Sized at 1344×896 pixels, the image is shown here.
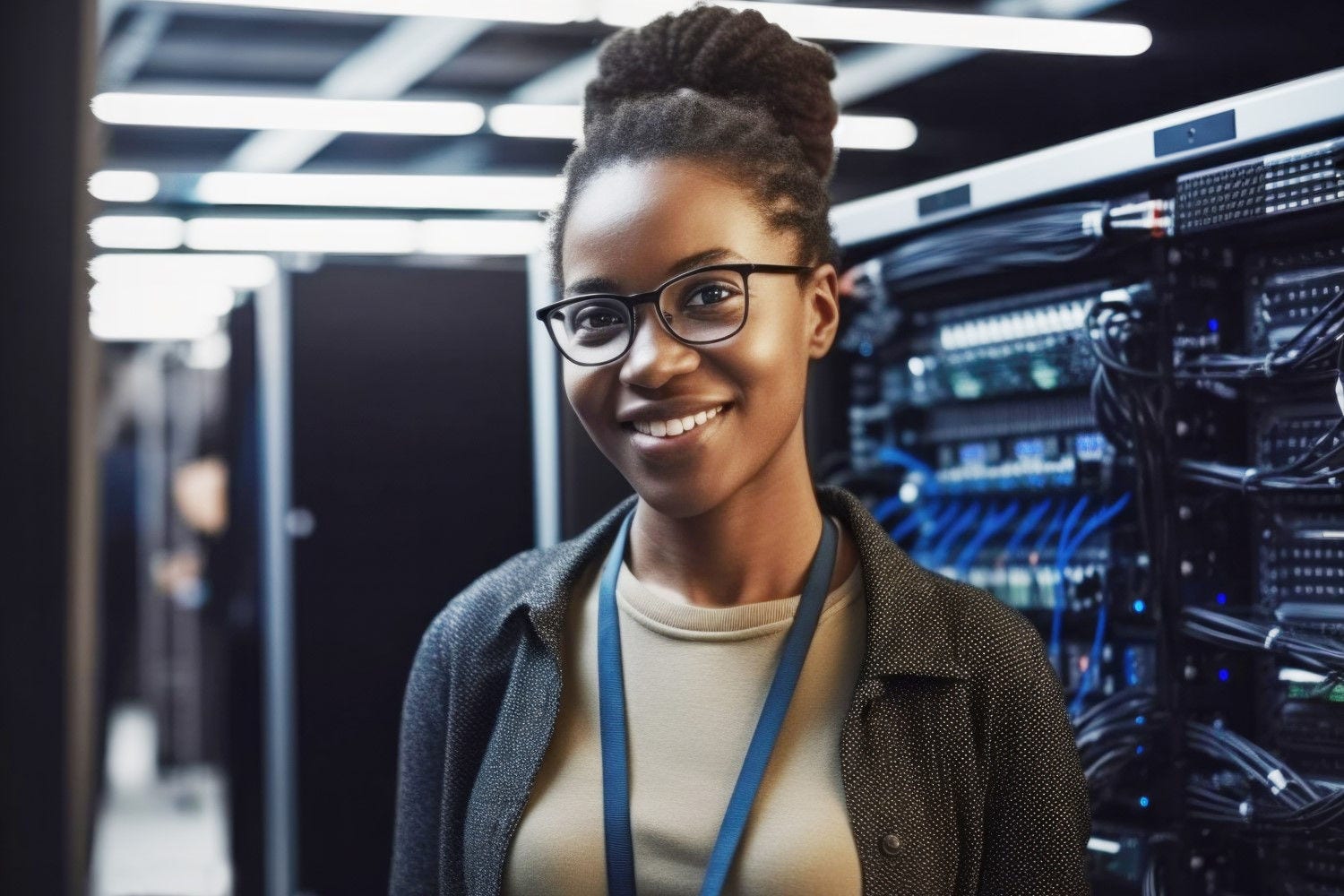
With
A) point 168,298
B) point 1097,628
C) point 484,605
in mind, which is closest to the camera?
point 484,605

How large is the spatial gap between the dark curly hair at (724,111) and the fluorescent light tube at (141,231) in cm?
717

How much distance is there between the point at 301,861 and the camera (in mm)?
2564

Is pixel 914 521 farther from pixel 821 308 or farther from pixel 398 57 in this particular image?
pixel 398 57

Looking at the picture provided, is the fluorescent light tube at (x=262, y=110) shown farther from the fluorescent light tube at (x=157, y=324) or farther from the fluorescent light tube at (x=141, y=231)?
the fluorescent light tube at (x=157, y=324)

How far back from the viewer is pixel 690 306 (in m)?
1.21

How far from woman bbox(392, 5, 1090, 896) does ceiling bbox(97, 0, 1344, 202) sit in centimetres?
447

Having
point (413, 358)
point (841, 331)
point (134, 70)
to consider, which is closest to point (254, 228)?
point (134, 70)

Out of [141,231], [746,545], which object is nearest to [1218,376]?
[746,545]

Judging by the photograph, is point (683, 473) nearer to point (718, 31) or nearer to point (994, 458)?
point (718, 31)

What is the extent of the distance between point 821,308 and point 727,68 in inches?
10.0

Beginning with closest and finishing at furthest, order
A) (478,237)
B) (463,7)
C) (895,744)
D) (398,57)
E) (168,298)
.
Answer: (895,744)
(463,7)
(398,57)
(478,237)
(168,298)

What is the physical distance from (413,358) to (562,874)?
4.88 feet

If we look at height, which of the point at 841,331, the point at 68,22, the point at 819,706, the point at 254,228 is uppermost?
the point at 254,228

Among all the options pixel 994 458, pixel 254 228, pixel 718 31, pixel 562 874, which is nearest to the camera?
pixel 562 874
